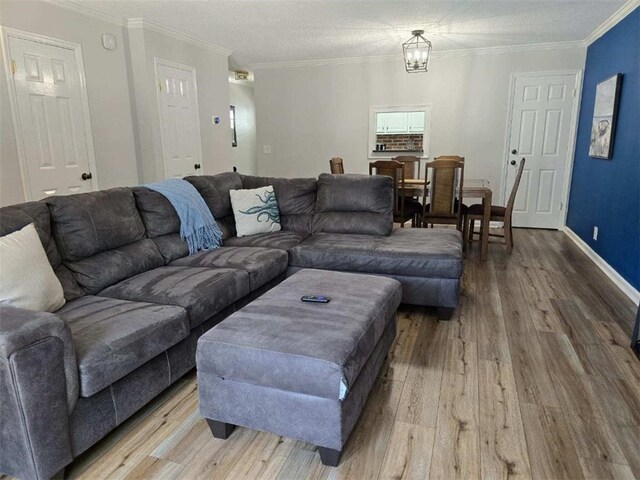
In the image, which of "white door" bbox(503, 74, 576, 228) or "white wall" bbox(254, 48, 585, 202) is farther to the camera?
"white wall" bbox(254, 48, 585, 202)

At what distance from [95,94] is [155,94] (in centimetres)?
63

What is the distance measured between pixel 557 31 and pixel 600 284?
116 inches

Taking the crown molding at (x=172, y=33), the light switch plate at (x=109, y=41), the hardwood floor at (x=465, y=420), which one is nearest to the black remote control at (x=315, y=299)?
the hardwood floor at (x=465, y=420)

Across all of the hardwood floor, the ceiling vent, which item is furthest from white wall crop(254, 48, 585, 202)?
the hardwood floor

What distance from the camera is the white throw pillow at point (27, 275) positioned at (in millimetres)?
1691

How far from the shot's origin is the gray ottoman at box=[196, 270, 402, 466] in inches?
59.2

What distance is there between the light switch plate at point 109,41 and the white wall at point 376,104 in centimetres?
275

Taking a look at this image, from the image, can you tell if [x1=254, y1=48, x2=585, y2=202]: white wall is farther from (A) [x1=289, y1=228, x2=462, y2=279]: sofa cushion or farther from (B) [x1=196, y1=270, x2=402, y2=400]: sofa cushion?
(B) [x1=196, y1=270, x2=402, y2=400]: sofa cushion

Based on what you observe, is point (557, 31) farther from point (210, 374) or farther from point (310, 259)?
point (210, 374)

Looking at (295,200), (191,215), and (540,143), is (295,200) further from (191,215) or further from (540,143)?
(540,143)

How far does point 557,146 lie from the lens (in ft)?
18.1

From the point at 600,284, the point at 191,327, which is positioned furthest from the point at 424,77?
the point at 191,327

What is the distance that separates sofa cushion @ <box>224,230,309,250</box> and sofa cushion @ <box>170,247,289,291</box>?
12cm

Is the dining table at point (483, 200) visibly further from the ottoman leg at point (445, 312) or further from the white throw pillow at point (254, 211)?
the white throw pillow at point (254, 211)
